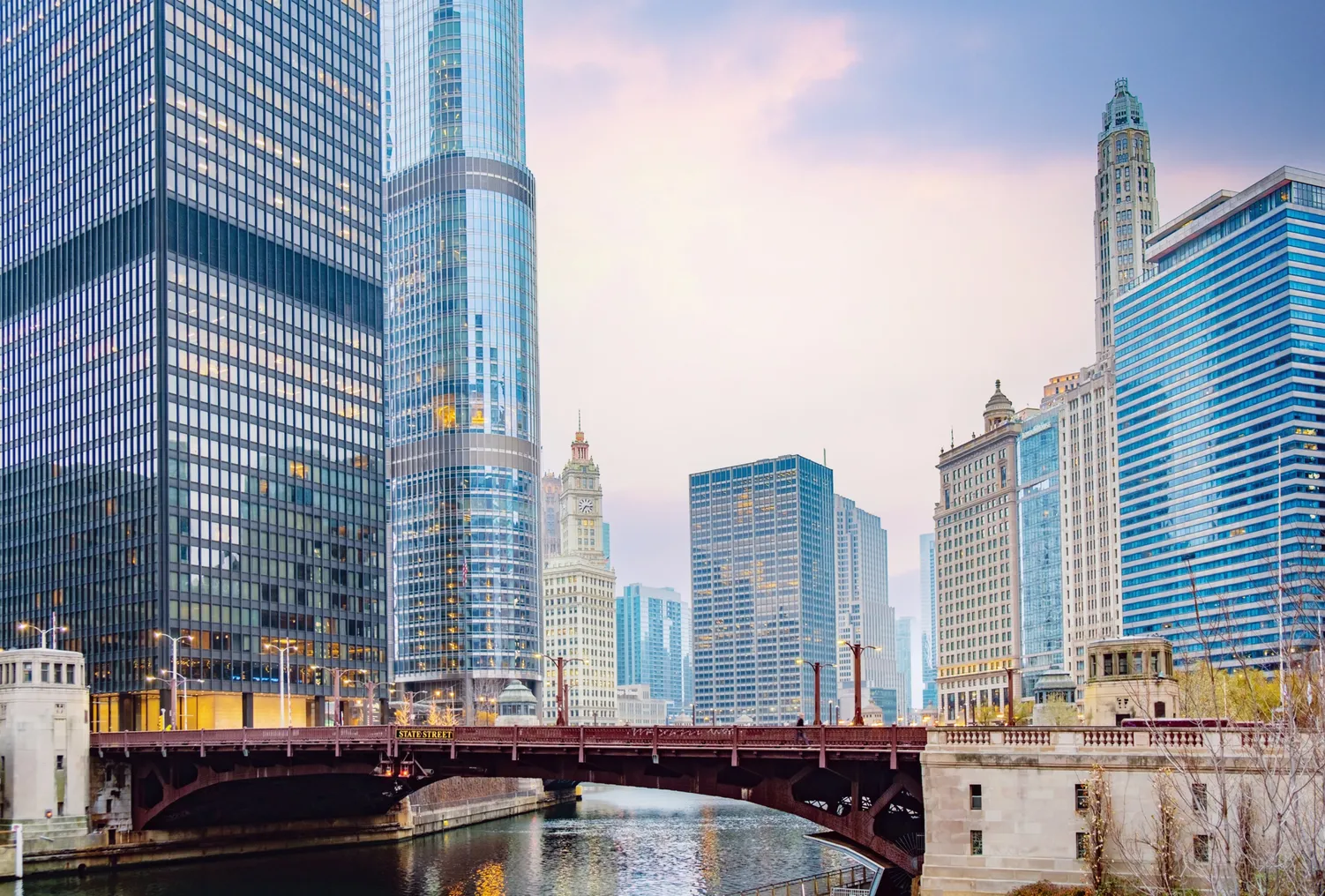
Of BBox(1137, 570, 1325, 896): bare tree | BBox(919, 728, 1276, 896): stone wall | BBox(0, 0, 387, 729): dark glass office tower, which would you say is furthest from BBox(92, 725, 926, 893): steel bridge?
BBox(0, 0, 387, 729): dark glass office tower

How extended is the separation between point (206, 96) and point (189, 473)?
48124mm

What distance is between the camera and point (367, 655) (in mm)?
187375

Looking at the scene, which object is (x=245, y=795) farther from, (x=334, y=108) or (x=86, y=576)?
(x=334, y=108)

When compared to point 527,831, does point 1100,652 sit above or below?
above

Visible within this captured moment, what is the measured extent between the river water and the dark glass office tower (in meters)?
49.9

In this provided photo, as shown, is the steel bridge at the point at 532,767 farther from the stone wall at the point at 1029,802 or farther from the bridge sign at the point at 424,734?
the stone wall at the point at 1029,802

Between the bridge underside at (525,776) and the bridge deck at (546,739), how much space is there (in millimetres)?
591

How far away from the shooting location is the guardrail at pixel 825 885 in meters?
77.5

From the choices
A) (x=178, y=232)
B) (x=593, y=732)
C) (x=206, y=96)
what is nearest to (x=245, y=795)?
(x=593, y=732)

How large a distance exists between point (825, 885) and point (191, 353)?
4366 inches

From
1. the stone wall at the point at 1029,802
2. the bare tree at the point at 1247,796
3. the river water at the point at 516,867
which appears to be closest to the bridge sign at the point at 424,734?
the river water at the point at 516,867

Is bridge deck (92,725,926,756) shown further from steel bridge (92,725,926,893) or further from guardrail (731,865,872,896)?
guardrail (731,865,872,896)

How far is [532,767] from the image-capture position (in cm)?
8200

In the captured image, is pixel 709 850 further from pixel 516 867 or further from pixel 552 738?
pixel 552 738
